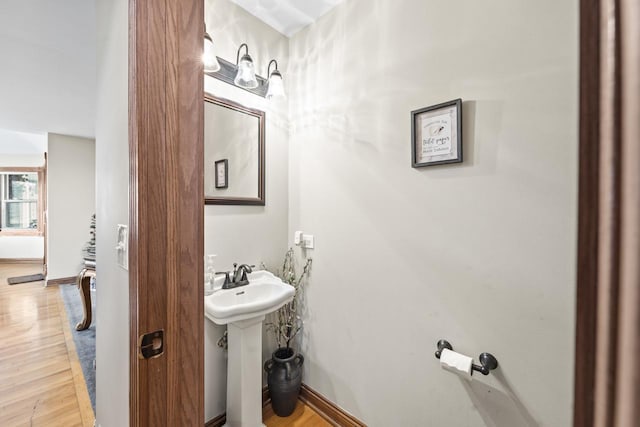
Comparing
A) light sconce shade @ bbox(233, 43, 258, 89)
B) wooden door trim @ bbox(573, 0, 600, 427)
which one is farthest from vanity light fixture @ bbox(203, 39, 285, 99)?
wooden door trim @ bbox(573, 0, 600, 427)

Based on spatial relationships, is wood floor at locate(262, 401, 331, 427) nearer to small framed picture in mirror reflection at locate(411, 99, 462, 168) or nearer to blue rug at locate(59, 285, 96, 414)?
blue rug at locate(59, 285, 96, 414)

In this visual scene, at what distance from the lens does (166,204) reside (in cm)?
74

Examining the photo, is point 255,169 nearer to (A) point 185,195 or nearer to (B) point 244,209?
(B) point 244,209

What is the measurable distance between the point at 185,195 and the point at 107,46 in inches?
32.8

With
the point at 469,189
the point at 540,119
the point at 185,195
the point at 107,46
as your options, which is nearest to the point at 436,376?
the point at 469,189

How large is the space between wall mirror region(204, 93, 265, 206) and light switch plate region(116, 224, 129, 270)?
66 cm

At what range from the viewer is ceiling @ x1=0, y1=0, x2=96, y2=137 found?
164cm

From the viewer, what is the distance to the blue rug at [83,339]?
2.04 m

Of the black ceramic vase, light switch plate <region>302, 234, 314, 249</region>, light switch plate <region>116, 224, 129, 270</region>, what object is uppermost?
light switch plate <region>116, 224, 129, 270</region>

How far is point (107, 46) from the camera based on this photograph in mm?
1080

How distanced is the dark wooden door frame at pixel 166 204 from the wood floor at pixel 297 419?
1.12m

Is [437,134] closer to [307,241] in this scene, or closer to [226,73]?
[307,241]

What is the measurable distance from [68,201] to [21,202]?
2.53m

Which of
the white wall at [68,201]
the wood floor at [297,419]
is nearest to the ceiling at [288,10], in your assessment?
the wood floor at [297,419]
